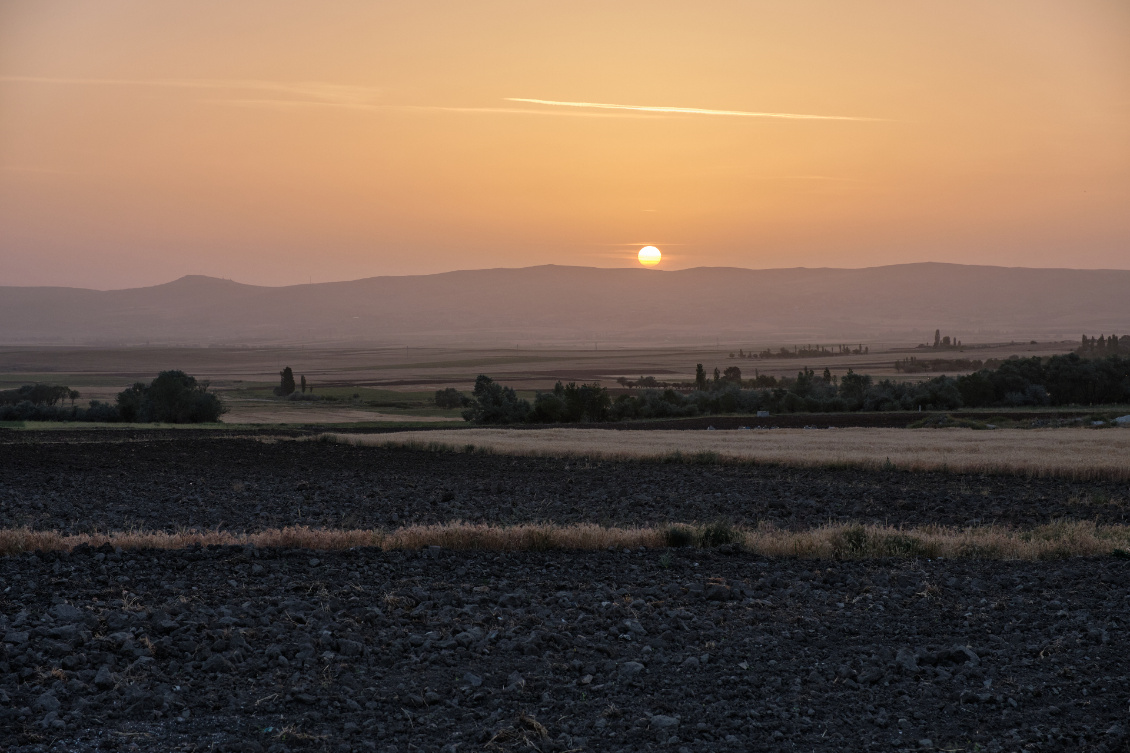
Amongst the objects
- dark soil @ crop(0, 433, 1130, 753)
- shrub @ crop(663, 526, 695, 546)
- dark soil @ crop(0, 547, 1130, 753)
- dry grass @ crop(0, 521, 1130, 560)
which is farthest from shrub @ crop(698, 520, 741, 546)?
dark soil @ crop(0, 547, 1130, 753)

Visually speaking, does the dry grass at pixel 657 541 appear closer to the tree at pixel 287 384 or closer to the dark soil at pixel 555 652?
the dark soil at pixel 555 652

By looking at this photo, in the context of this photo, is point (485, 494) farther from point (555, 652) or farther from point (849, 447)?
point (849, 447)

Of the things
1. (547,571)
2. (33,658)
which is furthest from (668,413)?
(33,658)

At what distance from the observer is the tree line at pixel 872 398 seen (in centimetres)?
6881

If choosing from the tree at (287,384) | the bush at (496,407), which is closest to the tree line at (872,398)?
the bush at (496,407)

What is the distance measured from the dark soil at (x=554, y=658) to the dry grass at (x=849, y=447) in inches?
670

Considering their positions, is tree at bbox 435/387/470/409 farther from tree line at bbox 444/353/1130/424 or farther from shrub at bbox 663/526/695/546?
shrub at bbox 663/526/695/546

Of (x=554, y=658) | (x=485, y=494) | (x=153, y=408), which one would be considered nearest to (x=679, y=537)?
(x=554, y=658)

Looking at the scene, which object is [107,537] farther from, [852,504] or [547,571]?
[852,504]

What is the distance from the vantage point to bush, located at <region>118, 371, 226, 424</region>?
7019 centimetres

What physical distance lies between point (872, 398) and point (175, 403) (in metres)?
54.8

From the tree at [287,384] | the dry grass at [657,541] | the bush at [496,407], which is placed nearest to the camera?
the dry grass at [657,541]

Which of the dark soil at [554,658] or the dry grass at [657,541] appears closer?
the dark soil at [554,658]

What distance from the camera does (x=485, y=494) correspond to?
24.3 meters
